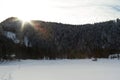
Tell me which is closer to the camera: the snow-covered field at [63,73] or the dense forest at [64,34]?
the snow-covered field at [63,73]

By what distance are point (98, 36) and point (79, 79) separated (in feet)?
475

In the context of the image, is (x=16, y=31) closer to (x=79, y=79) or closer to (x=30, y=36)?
(x=30, y=36)

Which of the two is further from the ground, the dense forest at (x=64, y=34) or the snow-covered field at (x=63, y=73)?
the dense forest at (x=64, y=34)

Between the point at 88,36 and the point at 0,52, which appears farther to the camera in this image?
the point at 88,36

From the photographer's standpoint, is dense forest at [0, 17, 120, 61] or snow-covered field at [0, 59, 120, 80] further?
dense forest at [0, 17, 120, 61]

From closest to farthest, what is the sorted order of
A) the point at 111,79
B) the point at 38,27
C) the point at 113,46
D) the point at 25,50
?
1. the point at 111,79
2. the point at 25,50
3. the point at 113,46
4. the point at 38,27

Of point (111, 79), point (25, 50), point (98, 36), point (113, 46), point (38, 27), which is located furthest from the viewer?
point (38, 27)

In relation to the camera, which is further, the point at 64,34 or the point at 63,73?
the point at 64,34

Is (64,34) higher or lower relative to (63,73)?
higher

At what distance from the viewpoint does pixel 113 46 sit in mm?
140000

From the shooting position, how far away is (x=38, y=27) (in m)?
185

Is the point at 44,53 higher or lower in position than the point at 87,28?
lower

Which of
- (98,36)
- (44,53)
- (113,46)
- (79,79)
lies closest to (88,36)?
(98,36)

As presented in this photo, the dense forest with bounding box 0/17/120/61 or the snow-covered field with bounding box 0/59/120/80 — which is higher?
the dense forest with bounding box 0/17/120/61
